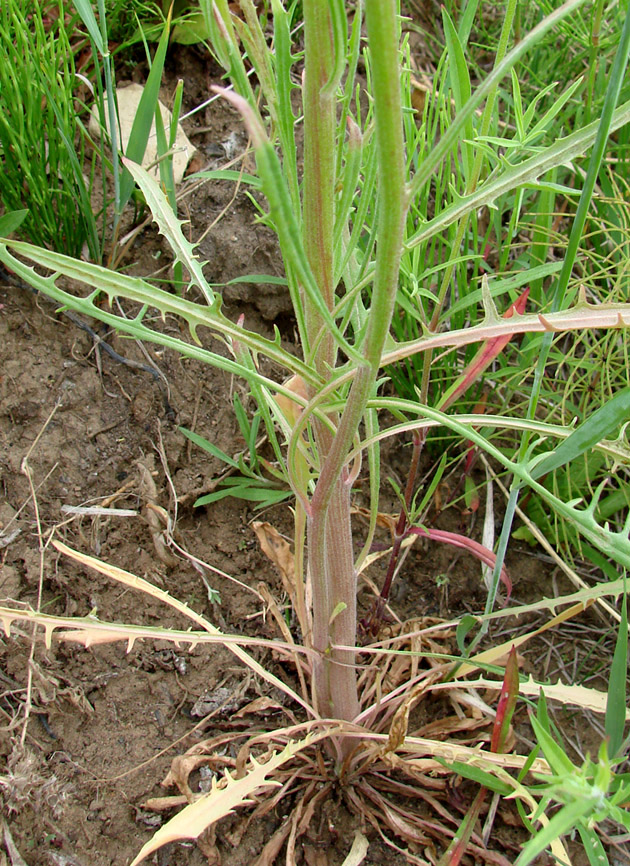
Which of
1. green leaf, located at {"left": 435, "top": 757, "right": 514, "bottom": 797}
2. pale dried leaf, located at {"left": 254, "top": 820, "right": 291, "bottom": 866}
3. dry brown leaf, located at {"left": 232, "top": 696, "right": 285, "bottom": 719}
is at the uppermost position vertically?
green leaf, located at {"left": 435, "top": 757, "right": 514, "bottom": 797}

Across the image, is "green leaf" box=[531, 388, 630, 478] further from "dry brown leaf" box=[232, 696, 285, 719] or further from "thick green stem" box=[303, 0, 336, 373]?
"dry brown leaf" box=[232, 696, 285, 719]

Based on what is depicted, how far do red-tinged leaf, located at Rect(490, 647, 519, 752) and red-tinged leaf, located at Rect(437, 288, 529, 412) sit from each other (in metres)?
0.31

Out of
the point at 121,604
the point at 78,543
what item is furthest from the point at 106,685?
the point at 78,543

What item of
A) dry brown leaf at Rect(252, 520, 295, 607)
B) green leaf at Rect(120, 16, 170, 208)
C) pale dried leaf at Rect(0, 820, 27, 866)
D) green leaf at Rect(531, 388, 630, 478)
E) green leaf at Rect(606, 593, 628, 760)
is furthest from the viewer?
green leaf at Rect(120, 16, 170, 208)

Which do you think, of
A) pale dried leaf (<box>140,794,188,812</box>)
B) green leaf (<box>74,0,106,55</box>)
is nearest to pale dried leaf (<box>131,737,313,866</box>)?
pale dried leaf (<box>140,794,188,812</box>)

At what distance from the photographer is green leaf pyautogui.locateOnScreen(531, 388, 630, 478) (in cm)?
60

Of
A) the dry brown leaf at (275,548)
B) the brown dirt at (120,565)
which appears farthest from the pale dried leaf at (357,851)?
the dry brown leaf at (275,548)

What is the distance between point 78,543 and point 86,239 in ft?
1.76

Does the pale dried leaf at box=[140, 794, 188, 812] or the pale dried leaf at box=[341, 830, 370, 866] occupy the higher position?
the pale dried leaf at box=[140, 794, 188, 812]

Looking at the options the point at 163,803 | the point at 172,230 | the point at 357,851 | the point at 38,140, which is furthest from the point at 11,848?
the point at 38,140

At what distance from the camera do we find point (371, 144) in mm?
649

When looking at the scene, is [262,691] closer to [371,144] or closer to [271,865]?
[271,865]

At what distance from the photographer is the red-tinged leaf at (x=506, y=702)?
0.77m

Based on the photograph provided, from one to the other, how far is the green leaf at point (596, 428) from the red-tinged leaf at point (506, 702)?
25 centimetres
